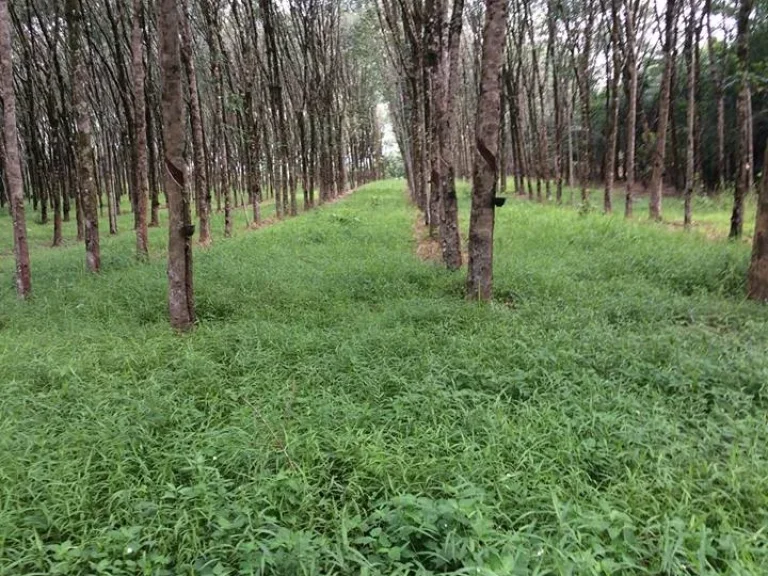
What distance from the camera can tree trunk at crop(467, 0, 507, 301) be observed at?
5.96m

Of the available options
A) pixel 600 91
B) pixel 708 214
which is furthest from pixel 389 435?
pixel 600 91

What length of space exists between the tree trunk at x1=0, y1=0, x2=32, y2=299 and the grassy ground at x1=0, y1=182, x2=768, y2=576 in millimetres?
1453

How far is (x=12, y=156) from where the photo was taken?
747 centimetres

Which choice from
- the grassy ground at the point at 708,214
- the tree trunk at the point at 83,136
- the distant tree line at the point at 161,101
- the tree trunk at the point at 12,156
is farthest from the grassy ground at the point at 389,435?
the grassy ground at the point at 708,214

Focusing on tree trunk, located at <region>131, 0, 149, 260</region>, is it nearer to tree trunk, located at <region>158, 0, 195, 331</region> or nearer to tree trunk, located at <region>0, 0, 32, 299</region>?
tree trunk, located at <region>0, 0, 32, 299</region>

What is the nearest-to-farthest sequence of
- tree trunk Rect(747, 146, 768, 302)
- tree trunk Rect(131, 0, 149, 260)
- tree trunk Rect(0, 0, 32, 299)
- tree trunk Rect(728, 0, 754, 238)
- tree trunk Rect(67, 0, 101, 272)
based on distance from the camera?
tree trunk Rect(747, 146, 768, 302), tree trunk Rect(0, 0, 32, 299), tree trunk Rect(67, 0, 101, 272), tree trunk Rect(728, 0, 754, 238), tree trunk Rect(131, 0, 149, 260)

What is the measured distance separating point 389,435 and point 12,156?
771 cm

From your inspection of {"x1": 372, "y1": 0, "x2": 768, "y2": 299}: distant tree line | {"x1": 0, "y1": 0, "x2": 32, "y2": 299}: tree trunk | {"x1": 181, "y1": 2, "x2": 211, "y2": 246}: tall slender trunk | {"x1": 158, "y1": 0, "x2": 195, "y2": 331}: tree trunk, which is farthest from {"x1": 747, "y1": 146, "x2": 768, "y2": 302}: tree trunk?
{"x1": 181, "y1": 2, "x2": 211, "y2": 246}: tall slender trunk

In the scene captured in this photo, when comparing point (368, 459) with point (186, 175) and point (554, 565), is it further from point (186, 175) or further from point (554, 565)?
point (186, 175)

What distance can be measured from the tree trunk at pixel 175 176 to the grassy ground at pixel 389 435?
380 mm

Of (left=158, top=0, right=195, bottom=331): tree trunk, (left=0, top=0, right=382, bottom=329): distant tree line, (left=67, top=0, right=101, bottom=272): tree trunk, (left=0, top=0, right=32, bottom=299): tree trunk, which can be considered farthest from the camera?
(left=67, top=0, right=101, bottom=272): tree trunk

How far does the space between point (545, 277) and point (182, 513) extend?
5882 millimetres

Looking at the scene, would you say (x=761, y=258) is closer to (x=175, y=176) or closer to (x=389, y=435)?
(x=389, y=435)

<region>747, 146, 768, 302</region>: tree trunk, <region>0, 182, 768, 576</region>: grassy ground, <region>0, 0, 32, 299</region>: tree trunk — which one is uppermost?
<region>0, 0, 32, 299</region>: tree trunk
